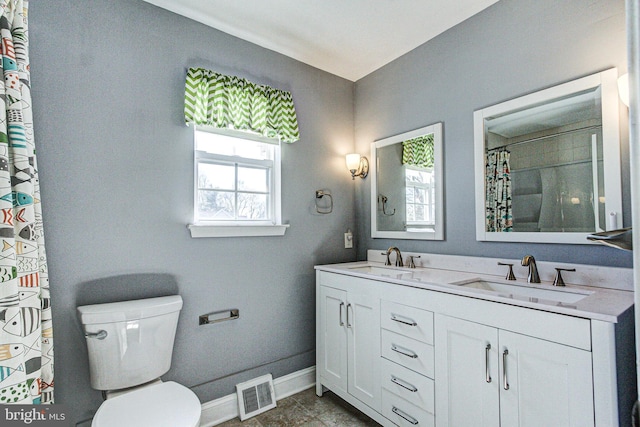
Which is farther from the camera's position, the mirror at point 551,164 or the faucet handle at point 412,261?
the faucet handle at point 412,261

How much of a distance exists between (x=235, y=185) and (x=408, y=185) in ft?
4.11

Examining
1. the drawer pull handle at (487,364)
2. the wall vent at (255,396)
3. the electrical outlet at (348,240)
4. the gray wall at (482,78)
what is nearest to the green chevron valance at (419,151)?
the gray wall at (482,78)

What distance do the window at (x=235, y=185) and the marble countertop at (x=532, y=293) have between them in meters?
0.63

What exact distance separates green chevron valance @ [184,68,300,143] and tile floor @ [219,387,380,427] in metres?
1.84

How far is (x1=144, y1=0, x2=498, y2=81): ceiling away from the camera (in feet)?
6.51

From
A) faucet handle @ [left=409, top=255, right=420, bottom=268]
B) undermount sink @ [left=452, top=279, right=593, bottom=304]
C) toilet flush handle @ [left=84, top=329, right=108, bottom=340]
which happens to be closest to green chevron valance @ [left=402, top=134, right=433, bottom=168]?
faucet handle @ [left=409, top=255, right=420, bottom=268]

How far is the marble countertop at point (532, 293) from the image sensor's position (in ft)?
3.75

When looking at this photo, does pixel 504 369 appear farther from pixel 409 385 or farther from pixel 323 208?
pixel 323 208

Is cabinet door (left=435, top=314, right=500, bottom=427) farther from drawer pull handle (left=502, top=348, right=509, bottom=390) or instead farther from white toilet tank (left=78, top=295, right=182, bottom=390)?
white toilet tank (left=78, top=295, right=182, bottom=390)

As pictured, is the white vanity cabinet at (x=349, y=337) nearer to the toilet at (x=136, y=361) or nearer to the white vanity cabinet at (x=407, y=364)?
the white vanity cabinet at (x=407, y=364)

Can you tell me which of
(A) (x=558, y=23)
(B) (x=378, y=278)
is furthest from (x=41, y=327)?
(A) (x=558, y=23)

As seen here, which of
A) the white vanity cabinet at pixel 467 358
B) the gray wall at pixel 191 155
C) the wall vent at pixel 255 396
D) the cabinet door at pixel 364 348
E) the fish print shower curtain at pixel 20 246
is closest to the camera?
the white vanity cabinet at pixel 467 358

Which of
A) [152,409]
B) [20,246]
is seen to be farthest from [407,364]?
[20,246]

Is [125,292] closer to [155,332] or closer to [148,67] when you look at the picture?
[155,332]
